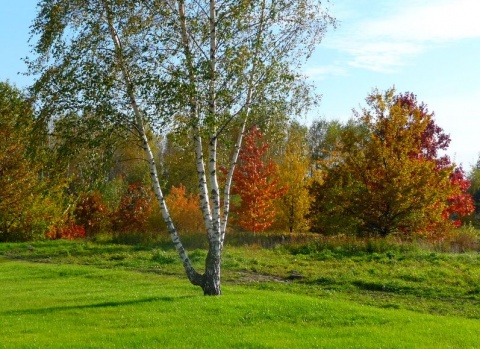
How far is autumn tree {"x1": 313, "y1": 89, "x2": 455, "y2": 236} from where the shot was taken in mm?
24938

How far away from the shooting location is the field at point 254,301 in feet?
32.2

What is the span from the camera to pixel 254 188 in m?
33.6

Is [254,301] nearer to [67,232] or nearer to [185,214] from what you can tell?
[185,214]

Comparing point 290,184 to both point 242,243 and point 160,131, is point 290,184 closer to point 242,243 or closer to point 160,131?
point 242,243

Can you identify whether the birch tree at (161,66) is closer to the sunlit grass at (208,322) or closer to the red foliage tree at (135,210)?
the sunlit grass at (208,322)

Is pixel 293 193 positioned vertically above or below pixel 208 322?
above

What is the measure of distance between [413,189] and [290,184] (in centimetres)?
1208

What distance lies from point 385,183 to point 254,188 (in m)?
9.73

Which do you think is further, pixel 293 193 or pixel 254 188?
pixel 293 193

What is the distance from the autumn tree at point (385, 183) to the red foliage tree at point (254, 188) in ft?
22.1

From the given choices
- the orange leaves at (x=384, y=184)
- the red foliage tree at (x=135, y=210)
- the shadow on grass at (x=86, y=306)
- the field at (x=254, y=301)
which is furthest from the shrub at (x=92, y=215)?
the shadow on grass at (x=86, y=306)

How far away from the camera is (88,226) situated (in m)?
39.5

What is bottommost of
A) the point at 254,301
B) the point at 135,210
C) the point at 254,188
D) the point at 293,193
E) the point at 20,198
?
the point at 254,301

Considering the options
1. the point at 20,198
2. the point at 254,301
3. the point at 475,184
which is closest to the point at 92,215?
the point at 20,198
